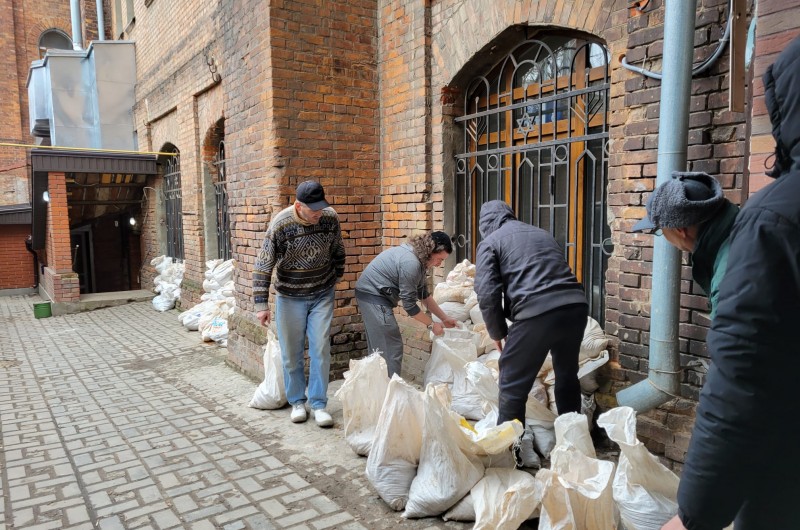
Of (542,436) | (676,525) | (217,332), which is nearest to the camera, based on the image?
(676,525)

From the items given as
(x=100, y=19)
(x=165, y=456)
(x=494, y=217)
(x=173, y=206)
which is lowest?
(x=165, y=456)

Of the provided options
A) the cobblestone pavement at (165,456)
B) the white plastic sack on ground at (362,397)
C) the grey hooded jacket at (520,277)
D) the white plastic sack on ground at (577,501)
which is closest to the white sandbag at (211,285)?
the cobblestone pavement at (165,456)

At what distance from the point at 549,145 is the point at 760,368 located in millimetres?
3061

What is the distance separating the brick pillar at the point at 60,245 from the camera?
34.5 ft

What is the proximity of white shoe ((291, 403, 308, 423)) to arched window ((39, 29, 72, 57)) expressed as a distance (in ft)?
71.3

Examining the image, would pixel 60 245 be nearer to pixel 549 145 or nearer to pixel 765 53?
pixel 549 145

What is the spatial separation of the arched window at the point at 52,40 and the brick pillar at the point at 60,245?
12929 millimetres

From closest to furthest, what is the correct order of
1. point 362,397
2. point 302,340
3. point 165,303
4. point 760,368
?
point 760,368 < point 362,397 < point 302,340 < point 165,303

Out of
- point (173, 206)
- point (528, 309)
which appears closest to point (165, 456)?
point (528, 309)

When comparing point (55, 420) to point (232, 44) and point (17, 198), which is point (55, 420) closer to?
point (232, 44)

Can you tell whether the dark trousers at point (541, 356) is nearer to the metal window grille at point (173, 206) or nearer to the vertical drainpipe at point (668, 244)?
the vertical drainpipe at point (668, 244)

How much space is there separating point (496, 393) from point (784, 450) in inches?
85.2

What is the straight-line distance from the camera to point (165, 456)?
3.74 metres

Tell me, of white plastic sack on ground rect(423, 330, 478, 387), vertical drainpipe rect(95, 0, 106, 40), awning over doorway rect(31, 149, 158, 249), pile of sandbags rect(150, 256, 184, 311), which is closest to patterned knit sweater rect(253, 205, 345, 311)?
white plastic sack on ground rect(423, 330, 478, 387)
